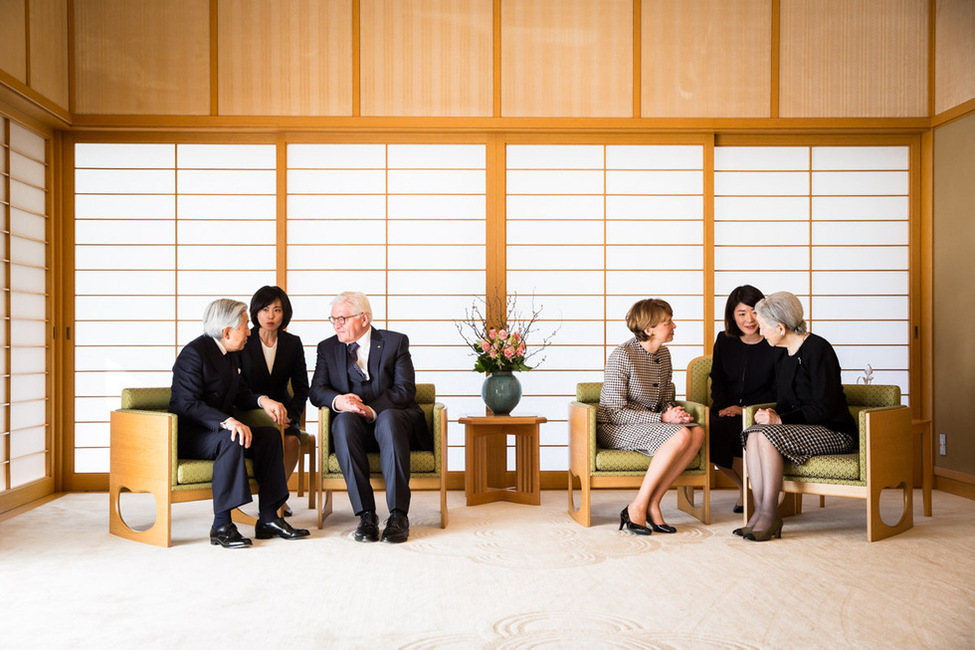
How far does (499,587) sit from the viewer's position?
2951 mm

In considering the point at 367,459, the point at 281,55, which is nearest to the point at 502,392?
the point at 367,459

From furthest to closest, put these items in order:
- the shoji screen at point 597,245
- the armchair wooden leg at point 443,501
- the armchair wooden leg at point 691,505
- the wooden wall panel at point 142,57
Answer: the shoji screen at point 597,245
the wooden wall panel at point 142,57
the armchair wooden leg at point 691,505
the armchair wooden leg at point 443,501

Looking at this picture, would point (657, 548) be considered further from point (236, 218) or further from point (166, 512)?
point (236, 218)

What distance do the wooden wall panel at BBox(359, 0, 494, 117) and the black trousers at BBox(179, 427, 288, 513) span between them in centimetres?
226

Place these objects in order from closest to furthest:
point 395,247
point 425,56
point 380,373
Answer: point 380,373 → point 425,56 → point 395,247

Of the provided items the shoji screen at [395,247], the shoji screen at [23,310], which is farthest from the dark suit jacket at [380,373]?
the shoji screen at [23,310]

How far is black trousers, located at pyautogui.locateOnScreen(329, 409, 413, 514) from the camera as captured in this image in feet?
12.3

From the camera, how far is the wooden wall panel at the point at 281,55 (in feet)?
16.5

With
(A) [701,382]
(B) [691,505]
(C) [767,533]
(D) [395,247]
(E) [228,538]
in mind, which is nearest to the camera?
(E) [228,538]

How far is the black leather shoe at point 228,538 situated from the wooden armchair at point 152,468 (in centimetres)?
16

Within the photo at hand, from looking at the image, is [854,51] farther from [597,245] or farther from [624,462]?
[624,462]

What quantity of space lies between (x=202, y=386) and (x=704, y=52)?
3512 mm

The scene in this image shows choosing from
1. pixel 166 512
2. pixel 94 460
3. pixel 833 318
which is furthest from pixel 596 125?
pixel 94 460

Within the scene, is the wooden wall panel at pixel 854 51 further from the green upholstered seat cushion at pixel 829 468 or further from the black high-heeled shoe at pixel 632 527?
the black high-heeled shoe at pixel 632 527
